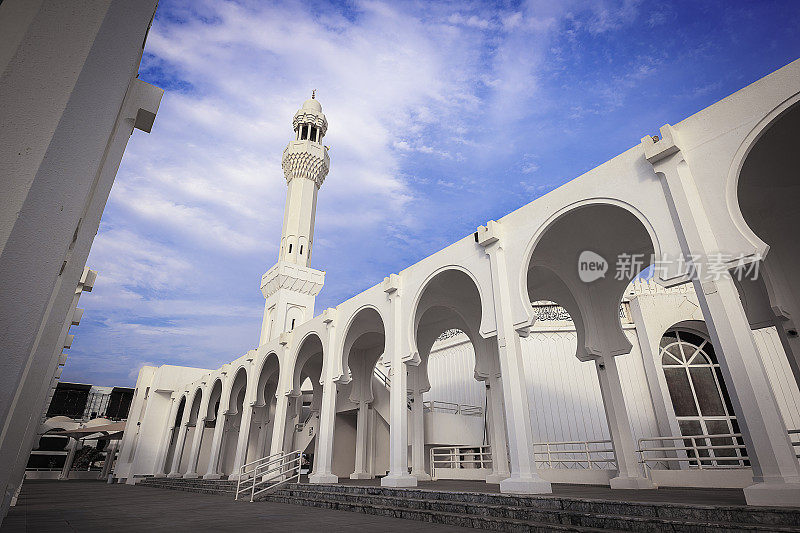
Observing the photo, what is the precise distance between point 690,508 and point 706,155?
5.13 m

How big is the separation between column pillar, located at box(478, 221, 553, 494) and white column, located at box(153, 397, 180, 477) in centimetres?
2672

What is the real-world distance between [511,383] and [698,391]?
34.4 feet

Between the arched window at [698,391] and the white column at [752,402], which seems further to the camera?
the arched window at [698,391]

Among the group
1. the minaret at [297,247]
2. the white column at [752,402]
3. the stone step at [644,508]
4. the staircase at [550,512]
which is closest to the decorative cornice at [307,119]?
the minaret at [297,247]

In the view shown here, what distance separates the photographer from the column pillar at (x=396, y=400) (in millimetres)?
10266

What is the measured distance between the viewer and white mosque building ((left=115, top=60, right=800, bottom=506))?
616 centimetres

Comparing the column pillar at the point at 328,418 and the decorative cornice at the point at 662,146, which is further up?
the decorative cornice at the point at 662,146

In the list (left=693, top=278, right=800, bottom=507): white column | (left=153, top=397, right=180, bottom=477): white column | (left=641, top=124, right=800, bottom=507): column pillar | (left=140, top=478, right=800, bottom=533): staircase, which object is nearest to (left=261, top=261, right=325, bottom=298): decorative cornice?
(left=153, top=397, right=180, bottom=477): white column

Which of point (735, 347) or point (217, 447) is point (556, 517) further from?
point (217, 447)

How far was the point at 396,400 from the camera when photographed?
11023 mm

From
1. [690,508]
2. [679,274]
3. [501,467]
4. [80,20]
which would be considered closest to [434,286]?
[501,467]

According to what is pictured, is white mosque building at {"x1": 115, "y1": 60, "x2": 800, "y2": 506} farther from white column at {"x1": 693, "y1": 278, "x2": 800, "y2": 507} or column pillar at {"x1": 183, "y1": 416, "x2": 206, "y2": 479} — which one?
column pillar at {"x1": 183, "y1": 416, "x2": 206, "y2": 479}

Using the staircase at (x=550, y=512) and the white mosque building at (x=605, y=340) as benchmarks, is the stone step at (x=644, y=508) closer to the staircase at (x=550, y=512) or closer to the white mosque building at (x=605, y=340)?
the staircase at (x=550, y=512)

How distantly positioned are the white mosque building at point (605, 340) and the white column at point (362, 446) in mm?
77
